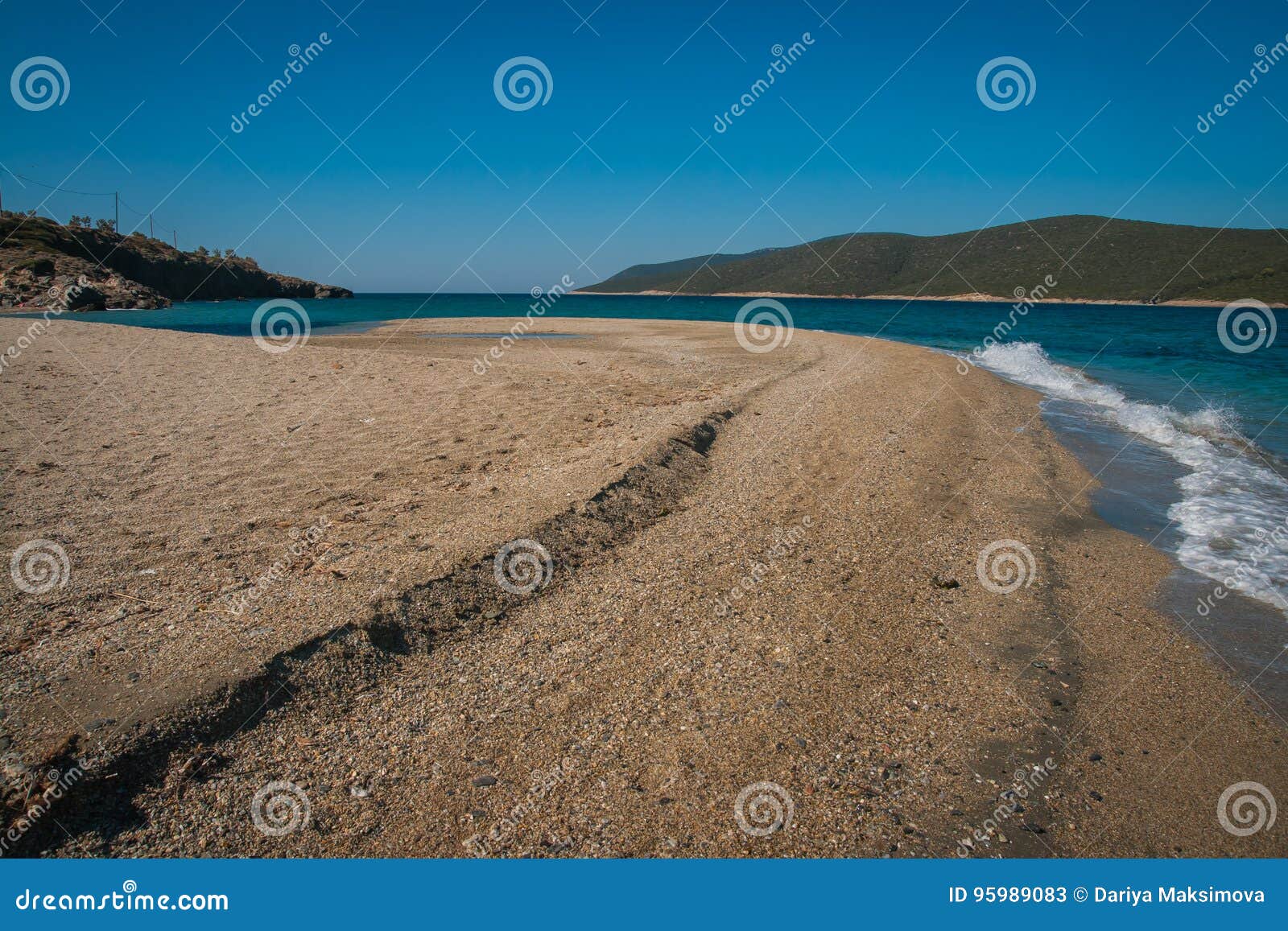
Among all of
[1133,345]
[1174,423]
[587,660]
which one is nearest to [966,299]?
[1133,345]

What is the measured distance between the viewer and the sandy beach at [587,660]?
2.76m

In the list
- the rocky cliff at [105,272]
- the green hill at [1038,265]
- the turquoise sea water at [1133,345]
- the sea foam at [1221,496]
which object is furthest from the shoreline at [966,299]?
the rocky cliff at [105,272]

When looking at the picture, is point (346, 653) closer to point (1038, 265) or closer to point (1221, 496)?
point (1221, 496)

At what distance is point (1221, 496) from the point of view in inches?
306

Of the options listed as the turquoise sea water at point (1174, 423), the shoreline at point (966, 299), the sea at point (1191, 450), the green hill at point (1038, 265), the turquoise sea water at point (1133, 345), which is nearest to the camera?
the sea at point (1191, 450)

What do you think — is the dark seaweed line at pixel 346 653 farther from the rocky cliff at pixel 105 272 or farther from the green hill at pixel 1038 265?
the green hill at pixel 1038 265

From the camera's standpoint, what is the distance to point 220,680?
10.7 ft

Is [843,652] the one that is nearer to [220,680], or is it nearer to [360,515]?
[220,680]

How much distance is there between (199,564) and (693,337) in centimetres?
2206

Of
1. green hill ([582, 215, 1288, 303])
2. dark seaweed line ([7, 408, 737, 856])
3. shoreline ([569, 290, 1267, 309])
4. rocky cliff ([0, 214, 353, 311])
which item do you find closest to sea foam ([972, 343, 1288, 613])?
dark seaweed line ([7, 408, 737, 856])

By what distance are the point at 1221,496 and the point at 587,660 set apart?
8.12 m

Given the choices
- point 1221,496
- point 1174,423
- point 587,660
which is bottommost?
point 587,660

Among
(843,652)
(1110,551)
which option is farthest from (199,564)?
(1110,551)

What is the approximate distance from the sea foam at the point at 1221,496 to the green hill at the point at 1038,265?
81.0 meters
